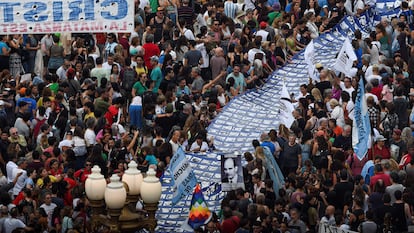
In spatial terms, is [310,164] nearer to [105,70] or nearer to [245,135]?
[245,135]

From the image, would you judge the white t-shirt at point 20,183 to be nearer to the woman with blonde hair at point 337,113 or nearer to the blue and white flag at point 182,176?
the blue and white flag at point 182,176

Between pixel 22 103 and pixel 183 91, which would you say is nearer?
pixel 22 103

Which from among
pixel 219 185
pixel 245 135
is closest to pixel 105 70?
pixel 245 135

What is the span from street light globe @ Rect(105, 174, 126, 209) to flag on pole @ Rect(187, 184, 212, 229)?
497 cm

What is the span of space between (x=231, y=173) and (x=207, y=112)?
202 inches

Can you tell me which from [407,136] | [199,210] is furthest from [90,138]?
[407,136]

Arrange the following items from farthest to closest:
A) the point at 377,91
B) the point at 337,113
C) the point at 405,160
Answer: the point at 377,91 < the point at 337,113 < the point at 405,160

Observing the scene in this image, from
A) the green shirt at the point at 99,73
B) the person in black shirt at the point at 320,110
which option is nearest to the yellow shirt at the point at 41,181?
the person in black shirt at the point at 320,110

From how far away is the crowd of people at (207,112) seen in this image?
28812mm

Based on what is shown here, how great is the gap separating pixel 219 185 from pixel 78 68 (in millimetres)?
7297

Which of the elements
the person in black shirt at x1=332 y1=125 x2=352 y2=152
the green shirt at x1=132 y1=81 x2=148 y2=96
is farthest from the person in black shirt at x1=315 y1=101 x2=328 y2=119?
the green shirt at x1=132 y1=81 x2=148 y2=96

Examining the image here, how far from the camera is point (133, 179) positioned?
24.3 m

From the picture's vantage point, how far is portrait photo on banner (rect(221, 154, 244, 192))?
98.1ft

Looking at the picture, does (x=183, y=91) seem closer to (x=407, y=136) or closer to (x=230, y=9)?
(x=407, y=136)
